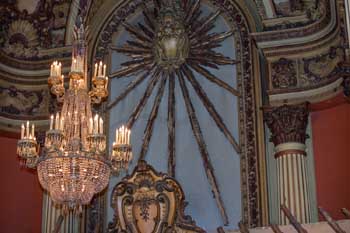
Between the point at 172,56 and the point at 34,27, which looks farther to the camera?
the point at 34,27

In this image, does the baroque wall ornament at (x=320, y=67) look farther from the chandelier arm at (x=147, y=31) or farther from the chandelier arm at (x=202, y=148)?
the chandelier arm at (x=147, y=31)

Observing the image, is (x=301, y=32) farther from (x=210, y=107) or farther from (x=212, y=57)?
(x=210, y=107)

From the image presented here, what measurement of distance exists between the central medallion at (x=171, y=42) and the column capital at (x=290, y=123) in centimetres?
177

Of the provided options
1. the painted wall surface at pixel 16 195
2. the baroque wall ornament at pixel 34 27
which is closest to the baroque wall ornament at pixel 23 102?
the painted wall surface at pixel 16 195

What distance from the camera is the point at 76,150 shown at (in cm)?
809

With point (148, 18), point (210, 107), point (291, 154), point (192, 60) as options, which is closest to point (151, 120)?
point (210, 107)

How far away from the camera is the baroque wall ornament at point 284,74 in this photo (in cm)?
1037

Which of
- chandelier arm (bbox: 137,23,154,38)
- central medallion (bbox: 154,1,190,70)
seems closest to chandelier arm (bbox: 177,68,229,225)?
central medallion (bbox: 154,1,190,70)

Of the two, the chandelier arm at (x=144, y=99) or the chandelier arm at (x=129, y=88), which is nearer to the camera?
the chandelier arm at (x=144, y=99)

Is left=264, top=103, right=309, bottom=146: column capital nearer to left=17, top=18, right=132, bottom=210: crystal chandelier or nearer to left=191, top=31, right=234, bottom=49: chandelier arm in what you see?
left=191, top=31, right=234, bottom=49: chandelier arm

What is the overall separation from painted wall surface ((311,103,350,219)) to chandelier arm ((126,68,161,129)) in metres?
2.38

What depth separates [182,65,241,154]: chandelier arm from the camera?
10.6 metres

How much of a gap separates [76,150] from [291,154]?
3184 millimetres

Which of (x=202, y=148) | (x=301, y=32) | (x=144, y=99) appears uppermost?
(x=301, y=32)
